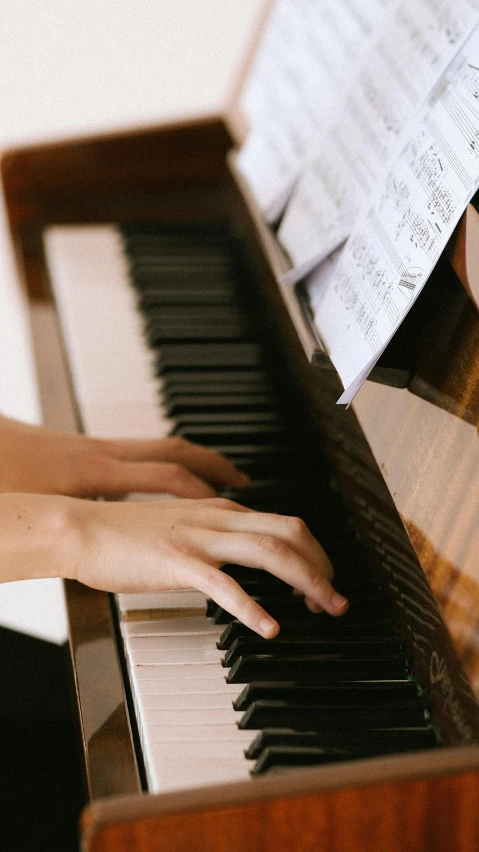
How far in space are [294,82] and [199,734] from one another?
1316 mm

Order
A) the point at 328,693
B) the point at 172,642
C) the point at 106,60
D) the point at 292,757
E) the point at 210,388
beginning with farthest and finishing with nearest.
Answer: the point at 106,60
the point at 210,388
the point at 172,642
the point at 328,693
the point at 292,757

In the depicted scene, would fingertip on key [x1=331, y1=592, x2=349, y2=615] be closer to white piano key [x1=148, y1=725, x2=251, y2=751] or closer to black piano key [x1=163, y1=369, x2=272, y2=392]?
white piano key [x1=148, y1=725, x2=251, y2=751]

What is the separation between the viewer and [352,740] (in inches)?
38.3

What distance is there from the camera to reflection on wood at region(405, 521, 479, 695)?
97cm

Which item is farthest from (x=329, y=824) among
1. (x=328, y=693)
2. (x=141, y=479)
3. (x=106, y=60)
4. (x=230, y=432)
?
(x=106, y=60)

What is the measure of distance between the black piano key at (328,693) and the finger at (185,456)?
0.45 metres

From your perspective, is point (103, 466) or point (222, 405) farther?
point (222, 405)

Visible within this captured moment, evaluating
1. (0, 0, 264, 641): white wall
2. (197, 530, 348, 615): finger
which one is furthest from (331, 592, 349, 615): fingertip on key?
(0, 0, 264, 641): white wall

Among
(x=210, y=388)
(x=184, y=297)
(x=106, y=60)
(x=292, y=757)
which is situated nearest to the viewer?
(x=292, y=757)

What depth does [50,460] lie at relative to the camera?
1419mm

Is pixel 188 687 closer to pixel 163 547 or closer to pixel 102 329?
pixel 163 547

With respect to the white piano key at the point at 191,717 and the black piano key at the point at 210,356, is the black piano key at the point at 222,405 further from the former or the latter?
the white piano key at the point at 191,717

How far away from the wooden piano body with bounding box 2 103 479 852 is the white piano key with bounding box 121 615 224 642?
29mm

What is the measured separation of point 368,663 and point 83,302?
3.69ft
